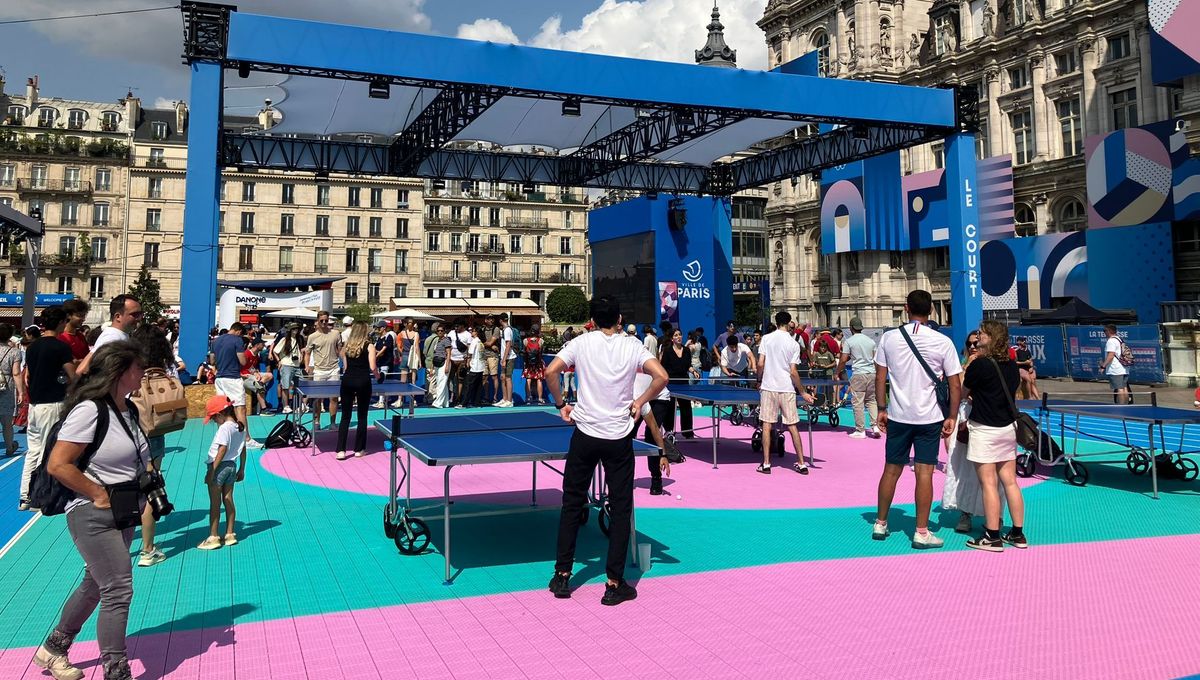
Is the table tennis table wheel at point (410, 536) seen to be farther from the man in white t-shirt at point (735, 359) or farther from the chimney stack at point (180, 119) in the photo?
the chimney stack at point (180, 119)

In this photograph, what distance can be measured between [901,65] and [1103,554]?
44928 millimetres

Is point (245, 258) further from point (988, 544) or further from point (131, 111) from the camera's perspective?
point (988, 544)

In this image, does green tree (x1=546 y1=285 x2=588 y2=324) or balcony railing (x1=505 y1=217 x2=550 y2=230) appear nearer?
green tree (x1=546 y1=285 x2=588 y2=324)

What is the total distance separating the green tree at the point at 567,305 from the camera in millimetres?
61750

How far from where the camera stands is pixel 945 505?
674 centimetres

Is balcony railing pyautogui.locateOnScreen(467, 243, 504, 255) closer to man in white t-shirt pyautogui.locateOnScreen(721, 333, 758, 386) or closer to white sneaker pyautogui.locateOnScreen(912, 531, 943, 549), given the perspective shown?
man in white t-shirt pyautogui.locateOnScreen(721, 333, 758, 386)

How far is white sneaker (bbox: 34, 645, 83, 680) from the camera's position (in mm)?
3678

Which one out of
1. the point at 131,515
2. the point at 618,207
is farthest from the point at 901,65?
the point at 131,515

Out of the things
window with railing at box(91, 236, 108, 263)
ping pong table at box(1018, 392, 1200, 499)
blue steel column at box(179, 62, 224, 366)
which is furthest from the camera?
window with railing at box(91, 236, 108, 263)

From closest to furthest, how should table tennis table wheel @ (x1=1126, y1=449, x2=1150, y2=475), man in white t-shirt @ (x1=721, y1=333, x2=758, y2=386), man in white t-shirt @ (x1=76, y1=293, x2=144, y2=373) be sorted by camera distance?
man in white t-shirt @ (x1=76, y1=293, x2=144, y2=373) → table tennis table wheel @ (x1=1126, y1=449, x2=1150, y2=475) → man in white t-shirt @ (x1=721, y1=333, x2=758, y2=386)

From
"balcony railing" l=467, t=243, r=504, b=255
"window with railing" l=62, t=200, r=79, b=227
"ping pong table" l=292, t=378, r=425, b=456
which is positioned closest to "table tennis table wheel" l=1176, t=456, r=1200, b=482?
"ping pong table" l=292, t=378, r=425, b=456

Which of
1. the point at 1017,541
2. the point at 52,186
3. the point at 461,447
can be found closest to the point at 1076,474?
the point at 1017,541

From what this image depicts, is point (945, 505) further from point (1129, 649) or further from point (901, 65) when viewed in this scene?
point (901, 65)

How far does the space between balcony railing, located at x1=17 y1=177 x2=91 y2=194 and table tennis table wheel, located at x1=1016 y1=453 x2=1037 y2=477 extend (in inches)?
2547
